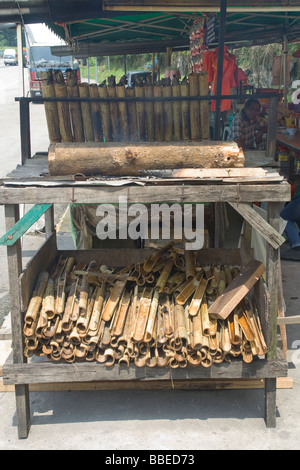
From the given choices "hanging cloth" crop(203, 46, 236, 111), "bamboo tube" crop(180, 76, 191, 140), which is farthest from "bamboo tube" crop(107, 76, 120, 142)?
"hanging cloth" crop(203, 46, 236, 111)

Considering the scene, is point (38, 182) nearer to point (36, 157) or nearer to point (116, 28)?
point (36, 157)

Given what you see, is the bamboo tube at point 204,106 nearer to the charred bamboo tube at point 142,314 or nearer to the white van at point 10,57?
the charred bamboo tube at point 142,314

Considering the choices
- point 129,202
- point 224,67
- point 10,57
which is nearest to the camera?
point 129,202

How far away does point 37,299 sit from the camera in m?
4.19

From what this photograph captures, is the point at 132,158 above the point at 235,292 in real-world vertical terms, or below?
above

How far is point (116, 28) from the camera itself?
1019cm

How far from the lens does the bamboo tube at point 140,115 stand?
15.8ft

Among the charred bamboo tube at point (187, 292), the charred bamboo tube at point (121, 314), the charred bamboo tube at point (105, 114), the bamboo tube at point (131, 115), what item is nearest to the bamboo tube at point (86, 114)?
the charred bamboo tube at point (105, 114)

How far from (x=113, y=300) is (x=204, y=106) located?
2075 millimetres

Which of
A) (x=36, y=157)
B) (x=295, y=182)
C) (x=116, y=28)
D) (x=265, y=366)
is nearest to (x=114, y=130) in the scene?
(x=36, y=157)

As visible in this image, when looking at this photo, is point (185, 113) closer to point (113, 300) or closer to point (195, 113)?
point (195, 113)

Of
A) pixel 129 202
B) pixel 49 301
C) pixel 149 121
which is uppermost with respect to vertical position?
pixel 149 121

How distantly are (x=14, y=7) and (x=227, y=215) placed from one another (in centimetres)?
410

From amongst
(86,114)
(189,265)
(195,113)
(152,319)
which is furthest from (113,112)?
(152,319)
